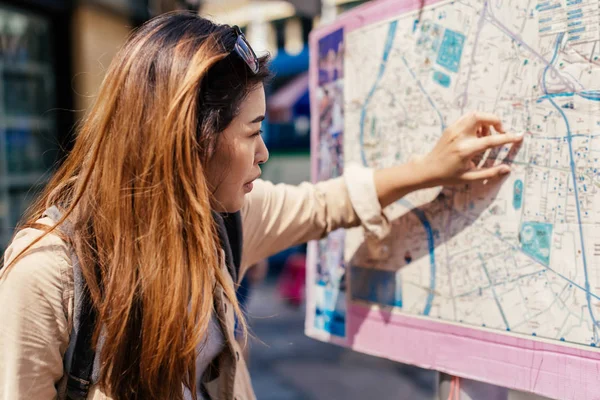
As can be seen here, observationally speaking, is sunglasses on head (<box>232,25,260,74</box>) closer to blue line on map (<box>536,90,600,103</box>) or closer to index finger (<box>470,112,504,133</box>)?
index finger (<box>470,112,504,133</box>)

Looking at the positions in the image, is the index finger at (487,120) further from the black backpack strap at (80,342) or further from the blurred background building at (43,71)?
the blurred background building at (43,71)

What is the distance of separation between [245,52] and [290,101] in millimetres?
6167

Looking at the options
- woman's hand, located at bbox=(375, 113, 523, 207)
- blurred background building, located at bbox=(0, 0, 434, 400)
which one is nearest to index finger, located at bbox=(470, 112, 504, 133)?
woman's hand, located at bbox=(375, 113, 523, 207)

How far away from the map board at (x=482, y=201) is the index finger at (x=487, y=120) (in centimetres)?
2

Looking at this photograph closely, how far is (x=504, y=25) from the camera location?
45.5 inches

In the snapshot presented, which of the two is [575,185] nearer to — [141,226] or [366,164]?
[366,164]

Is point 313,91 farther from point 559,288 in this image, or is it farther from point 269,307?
point 269,307

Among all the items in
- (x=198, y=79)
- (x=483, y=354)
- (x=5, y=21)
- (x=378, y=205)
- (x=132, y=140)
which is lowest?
(x=483, y=354)

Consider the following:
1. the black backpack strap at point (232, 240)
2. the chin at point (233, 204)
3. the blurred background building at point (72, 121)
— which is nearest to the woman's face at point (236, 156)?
the chin at point (233, 204)

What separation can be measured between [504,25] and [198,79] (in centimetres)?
66

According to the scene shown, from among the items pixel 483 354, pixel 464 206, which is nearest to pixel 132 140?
pixel 464 206

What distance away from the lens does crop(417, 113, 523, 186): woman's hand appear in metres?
1.17

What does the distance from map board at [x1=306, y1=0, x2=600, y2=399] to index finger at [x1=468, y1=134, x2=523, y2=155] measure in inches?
1.1

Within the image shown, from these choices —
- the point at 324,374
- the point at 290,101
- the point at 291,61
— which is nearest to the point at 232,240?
the point at 324,374
